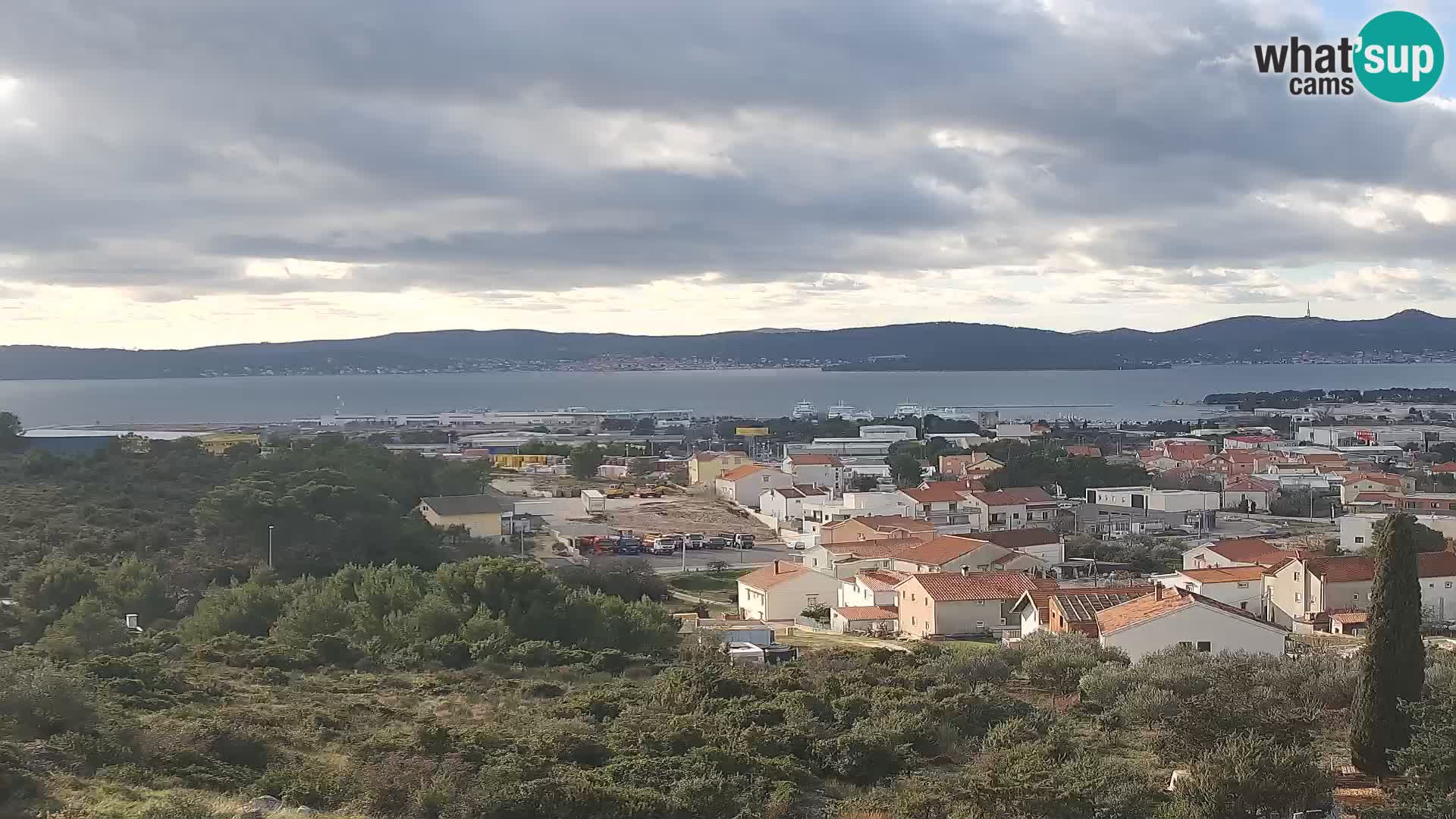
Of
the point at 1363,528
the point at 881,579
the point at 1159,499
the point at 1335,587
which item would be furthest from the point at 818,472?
the point at 1335,587

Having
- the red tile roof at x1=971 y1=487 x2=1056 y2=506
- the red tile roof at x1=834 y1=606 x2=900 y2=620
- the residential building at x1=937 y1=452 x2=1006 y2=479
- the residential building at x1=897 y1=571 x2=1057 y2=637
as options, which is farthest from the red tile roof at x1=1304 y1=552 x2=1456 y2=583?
the residential building at x1=937 y1=452 x2=1006 y2=479

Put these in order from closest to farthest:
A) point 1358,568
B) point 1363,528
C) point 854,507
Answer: point 1358,568
point 1363,528
point 854,507

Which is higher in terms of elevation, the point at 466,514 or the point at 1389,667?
the point at 1389,667

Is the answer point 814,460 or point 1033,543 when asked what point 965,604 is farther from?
point 814,460

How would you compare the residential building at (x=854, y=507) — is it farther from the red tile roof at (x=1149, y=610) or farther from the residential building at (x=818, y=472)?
the red tile roof at (x=1149, y=610)

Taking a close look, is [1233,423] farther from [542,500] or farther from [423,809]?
[423,809]

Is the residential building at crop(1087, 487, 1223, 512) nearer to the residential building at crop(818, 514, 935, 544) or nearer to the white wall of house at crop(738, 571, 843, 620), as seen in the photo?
the residential building at crop(818, 514, 935, 544)
